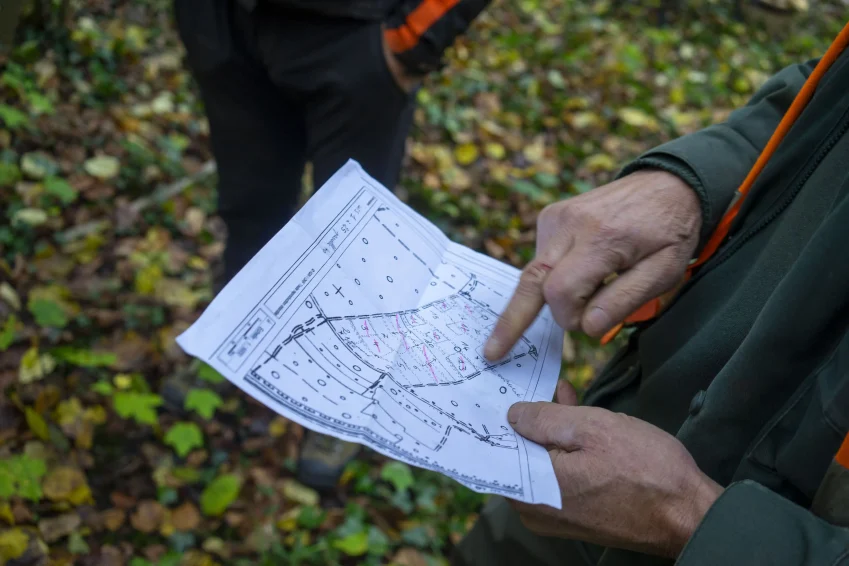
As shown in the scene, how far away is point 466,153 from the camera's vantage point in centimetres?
341

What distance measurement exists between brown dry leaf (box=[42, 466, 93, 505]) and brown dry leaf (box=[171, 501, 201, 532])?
255mm

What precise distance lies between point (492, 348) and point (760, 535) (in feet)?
1.44

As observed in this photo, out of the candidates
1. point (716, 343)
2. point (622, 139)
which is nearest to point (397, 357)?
point (716, 343)

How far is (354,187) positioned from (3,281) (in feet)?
6.15

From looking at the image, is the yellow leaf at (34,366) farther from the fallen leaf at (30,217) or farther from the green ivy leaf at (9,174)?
the green ivy leaf at (9,174)

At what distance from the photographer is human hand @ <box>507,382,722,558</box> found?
818 mm

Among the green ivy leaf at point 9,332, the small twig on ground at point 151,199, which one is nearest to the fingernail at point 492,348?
the green ivy leaf at point 9,332

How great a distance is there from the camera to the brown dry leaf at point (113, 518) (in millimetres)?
1895

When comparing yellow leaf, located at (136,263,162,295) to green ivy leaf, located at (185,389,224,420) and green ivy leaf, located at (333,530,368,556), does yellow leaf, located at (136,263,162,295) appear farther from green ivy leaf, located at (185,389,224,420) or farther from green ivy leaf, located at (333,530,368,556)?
green ivy leaf, located at (333,530,368,556)

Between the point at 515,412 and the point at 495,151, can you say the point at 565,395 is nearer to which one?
the point at 515,412

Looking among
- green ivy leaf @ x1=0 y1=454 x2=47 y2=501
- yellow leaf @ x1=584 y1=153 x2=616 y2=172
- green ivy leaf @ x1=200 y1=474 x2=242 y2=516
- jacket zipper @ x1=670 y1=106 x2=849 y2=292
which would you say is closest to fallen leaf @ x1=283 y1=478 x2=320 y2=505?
Answer: green ivy leaf @ x1=200 y1=474 x2=242 y2=516

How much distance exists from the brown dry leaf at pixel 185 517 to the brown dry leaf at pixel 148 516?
1.5 inches

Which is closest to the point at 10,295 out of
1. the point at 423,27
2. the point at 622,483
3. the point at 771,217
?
the point at 423,27

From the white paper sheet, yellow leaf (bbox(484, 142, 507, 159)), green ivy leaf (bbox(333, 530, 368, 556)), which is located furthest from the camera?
yellow leaf (bbox(484, 142, 507, 159))
